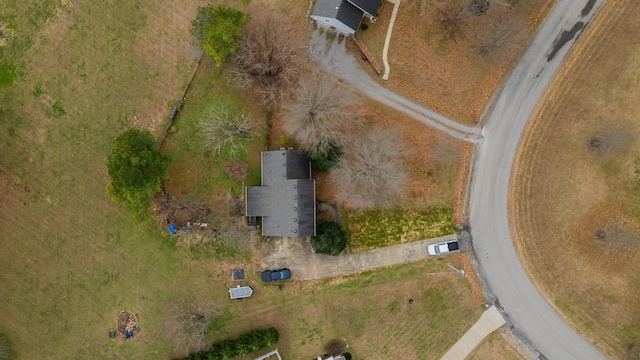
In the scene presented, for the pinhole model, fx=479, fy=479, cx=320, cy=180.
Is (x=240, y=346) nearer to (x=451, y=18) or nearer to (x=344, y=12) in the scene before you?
(x=344, y=12)

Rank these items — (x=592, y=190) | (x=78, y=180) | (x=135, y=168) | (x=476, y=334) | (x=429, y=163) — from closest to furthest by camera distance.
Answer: (x=135, y=168)
(x=592, y=190)
(x=476, y=334)
(x=429, y=163)
(x=78, y=180)

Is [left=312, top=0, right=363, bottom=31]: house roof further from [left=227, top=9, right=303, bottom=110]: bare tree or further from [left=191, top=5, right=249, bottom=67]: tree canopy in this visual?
[left=191, top=5, right=249, bottom=67]: tree canopy

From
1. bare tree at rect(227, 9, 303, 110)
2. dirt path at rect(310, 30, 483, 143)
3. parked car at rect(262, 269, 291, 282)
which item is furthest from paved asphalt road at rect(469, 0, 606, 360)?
bare tree at rect(227, 9, 303, 110)

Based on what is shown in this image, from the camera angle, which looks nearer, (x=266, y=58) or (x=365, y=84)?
(x=266, y=58)

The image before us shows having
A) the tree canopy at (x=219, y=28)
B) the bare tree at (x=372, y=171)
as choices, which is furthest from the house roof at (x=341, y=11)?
the bare tree at (x=372, y=171)

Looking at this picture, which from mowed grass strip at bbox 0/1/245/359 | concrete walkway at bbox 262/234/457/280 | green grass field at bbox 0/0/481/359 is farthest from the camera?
mowed grass strip at bbox 0/1/245/359

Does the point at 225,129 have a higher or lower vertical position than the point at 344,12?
lower

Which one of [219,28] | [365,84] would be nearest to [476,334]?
[365,84]
